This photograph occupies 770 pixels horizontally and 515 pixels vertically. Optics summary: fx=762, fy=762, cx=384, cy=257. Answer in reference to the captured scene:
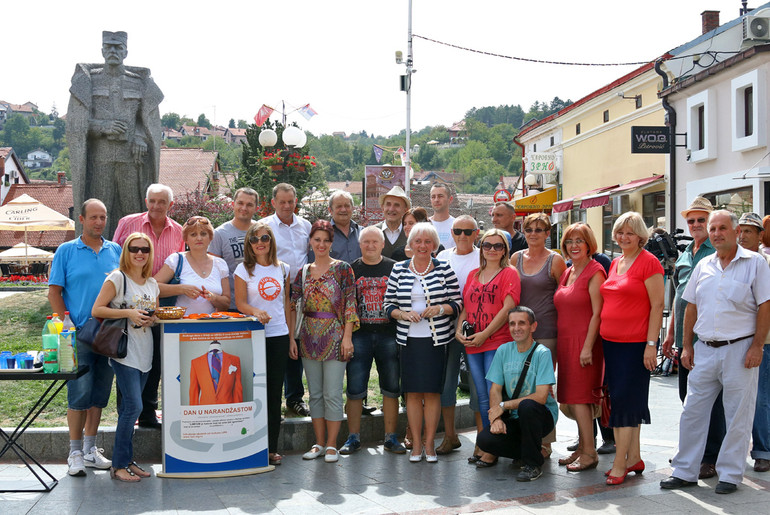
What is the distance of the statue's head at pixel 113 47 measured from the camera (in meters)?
9.42

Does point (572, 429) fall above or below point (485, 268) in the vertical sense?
below

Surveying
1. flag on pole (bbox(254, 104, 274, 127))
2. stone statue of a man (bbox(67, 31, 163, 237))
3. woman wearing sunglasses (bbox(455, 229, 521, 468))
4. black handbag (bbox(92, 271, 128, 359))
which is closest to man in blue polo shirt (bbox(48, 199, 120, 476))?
black handbag (bbox(92, 271, 128, 359))

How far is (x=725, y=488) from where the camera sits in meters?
5.37

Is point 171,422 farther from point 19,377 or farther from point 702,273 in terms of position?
point 702,273

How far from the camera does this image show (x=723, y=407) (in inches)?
226

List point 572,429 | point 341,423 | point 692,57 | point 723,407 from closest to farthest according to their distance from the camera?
point 723,407, point 341,423, point 572,429, point 692,57

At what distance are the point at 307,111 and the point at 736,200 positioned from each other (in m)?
15.8

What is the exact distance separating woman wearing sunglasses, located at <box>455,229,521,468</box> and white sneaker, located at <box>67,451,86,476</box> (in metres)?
3.09

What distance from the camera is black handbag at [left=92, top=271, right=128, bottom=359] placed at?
564 centimetres

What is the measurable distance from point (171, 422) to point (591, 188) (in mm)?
28731

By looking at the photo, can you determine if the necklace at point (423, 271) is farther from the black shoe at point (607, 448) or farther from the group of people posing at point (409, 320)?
the black shoe at point (607, 448)

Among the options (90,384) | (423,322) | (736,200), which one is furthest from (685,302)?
(736,200)

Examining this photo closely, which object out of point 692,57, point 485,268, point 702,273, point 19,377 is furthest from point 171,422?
point 692,57

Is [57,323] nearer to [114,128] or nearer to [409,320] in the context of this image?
[409,320]
